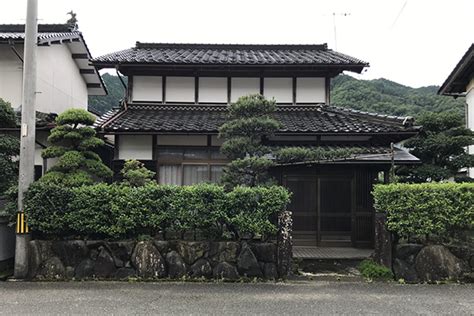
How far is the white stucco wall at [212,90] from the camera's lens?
13359 mm

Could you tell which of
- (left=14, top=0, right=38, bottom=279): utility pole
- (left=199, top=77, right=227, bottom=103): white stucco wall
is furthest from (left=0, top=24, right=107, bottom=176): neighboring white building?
(left=199, top=77, right=227, bottom=103): white stucco wall

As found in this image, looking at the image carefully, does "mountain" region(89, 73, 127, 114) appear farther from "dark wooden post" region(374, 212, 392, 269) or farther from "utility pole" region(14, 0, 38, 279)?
"dark wooden post" region(374, 212, 392, 269)

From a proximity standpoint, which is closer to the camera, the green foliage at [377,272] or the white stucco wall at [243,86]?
the green foliage at [377,272]

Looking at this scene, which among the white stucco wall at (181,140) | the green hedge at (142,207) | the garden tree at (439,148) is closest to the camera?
the green hedge at (142,207)

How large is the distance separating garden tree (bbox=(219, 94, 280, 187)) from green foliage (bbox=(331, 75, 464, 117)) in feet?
54.9

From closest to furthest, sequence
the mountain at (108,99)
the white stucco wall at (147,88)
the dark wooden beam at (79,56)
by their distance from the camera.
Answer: the white stucco wall at (147,88)
the dark wooden beam at (79,56)
the mountain at (108,99)

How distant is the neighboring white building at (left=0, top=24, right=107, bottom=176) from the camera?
13031 mm

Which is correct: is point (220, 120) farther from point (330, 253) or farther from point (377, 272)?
point (377, 272)

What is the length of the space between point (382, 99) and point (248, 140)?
21518 mm

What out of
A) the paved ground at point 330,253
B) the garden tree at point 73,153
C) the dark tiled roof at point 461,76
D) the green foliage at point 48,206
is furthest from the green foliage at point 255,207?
the dark tiled roof at point 461,76

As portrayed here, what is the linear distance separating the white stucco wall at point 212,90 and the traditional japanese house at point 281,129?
0.04m

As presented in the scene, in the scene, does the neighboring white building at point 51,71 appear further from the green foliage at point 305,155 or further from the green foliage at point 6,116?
the green foliage at point 305,155

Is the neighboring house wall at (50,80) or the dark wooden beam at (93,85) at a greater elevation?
the dark wooden beam at (93,85)

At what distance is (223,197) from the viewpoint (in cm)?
827
